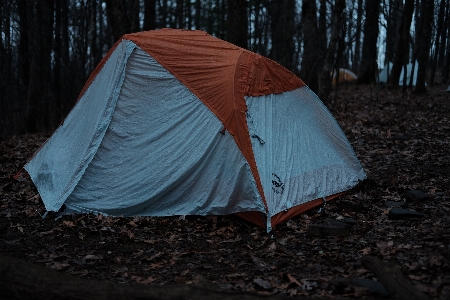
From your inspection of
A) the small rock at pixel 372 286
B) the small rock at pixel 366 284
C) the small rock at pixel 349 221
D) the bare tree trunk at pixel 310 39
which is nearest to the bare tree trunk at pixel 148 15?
the bare tree trunk at pixel 310 39

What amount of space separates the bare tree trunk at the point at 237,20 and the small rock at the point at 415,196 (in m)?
6.09

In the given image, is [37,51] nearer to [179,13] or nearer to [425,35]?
[425,35]

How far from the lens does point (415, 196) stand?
6.86 metres

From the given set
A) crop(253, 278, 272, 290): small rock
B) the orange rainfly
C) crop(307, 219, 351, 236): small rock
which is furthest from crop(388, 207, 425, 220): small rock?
crop(253, 278, 272, 290): small rock

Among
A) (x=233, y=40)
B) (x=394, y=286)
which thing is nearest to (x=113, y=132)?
(x=394, y=286)

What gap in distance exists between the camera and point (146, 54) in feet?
23.0

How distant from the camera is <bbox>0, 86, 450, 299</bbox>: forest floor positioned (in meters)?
4.77

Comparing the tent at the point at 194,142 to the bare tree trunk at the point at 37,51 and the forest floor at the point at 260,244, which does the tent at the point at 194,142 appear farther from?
the bare tree trunk at the point at 37,51

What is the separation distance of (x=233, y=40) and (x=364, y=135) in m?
3.56

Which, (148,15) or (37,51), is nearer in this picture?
(37,51)

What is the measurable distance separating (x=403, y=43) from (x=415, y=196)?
11.7 metres

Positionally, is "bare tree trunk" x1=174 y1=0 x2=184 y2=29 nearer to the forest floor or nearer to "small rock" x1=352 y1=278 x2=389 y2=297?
the forest floor

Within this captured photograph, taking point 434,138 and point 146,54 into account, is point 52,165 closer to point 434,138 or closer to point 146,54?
point 146,54

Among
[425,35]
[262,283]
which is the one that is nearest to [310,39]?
[425,35]
